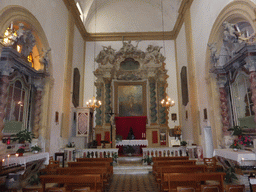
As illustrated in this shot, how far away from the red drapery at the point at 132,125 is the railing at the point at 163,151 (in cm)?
341

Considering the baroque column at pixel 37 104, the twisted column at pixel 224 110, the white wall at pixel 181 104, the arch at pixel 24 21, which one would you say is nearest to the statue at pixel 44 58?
the arch at pixel 24 21

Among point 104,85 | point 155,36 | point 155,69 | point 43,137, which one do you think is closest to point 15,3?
point 43,137

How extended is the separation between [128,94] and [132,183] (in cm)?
780

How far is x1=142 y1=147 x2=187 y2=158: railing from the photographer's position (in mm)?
8445

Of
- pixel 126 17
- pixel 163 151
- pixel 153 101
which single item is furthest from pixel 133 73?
pixel 163 151

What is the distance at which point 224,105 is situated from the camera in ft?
25.0

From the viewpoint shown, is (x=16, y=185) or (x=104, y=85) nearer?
(x=16, y=185)

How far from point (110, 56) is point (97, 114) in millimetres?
3853

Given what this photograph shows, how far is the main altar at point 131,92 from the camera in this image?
12.4 m

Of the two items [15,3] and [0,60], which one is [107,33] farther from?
[0,60]

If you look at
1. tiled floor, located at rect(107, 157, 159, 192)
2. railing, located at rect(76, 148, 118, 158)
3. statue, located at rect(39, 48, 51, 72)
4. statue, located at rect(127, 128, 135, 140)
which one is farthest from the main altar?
statue, located at rect(39, 48, 51, 72)

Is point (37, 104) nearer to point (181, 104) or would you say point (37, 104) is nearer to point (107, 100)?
point (107, 100)

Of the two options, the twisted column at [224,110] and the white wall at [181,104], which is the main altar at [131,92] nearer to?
the white wall at [181,104]

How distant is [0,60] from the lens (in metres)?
5.60
